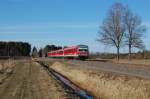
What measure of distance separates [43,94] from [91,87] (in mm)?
6467

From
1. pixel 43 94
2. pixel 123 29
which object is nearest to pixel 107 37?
pixel 123 29

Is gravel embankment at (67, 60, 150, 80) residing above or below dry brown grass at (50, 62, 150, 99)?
above

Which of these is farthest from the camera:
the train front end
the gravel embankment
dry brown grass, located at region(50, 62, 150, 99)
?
the train front end

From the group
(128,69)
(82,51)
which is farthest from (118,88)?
(82,51)

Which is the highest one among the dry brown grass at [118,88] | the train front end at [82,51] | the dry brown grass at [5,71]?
the train front end at [82,51]

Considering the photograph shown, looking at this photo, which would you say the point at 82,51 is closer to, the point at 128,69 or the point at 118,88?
the point at 128,69

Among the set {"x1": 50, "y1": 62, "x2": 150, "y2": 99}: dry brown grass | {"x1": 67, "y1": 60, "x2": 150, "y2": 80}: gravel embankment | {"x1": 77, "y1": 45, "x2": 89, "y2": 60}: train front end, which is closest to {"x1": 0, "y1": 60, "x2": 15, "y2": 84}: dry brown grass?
{"x1": 50, "y1": 62, "x2": 150, "y2": 99}: dry brown grass

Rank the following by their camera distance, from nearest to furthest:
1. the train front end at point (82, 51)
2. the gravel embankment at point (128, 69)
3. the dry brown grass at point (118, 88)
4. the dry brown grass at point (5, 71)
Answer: the dry brown grass at point (118, 88), the gravel embankment at point (128, 69), the dry brown grass at point (5, 71), the train front end at point (82, 51)

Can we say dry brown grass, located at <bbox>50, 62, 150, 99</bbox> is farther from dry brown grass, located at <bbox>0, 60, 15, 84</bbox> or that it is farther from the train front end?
the train front end

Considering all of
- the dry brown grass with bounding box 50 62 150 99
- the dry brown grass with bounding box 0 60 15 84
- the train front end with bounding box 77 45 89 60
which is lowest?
the dry brown grass with bounding box 50 62 150 99

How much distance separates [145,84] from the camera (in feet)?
72.9

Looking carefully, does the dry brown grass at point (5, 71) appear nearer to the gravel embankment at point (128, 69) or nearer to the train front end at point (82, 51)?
the gravel embankment at point (128, 69)

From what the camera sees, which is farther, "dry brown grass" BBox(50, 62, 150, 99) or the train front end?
the train front end

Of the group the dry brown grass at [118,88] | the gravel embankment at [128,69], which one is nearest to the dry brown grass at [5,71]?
the dry brown grass at [118,88]
